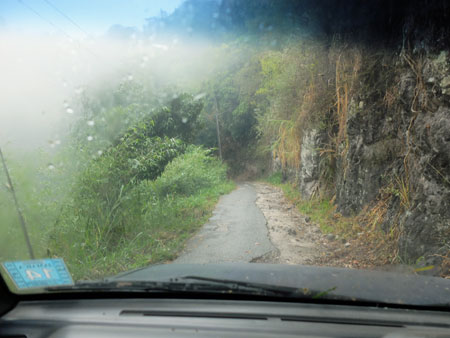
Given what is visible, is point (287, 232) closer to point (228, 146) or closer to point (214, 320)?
point (228, 146)

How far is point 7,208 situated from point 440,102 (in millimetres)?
3859

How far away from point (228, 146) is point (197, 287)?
3.71 m

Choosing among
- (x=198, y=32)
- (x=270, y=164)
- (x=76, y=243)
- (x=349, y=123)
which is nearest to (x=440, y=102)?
(x=349, y=123)

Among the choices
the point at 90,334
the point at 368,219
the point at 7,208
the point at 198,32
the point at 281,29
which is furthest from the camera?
the point at 281,29

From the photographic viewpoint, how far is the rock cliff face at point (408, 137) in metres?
3.18

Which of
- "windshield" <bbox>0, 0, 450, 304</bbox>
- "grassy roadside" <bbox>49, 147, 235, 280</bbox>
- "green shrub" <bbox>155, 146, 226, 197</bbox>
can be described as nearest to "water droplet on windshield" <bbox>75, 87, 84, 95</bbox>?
"windshield" <bbox>0, 0, 450, 304</bbox>

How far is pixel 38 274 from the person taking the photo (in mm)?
1788

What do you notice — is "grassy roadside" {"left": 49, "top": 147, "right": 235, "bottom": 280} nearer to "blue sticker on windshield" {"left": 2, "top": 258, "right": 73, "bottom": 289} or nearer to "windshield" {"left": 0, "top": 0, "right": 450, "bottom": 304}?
"windshield" {"left": 0, "top": 0, "right": 450, "bottom": 304}

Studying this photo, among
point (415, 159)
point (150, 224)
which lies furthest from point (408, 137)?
point (150, 224)

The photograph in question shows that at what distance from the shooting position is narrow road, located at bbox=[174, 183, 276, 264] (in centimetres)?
369

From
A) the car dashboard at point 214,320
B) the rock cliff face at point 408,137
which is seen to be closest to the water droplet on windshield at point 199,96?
the rock cliff face at point 408,137

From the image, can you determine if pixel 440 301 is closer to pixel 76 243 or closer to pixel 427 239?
pixel 427 239

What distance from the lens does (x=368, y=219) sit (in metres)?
4.42

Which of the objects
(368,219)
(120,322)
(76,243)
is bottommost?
(368,219)
